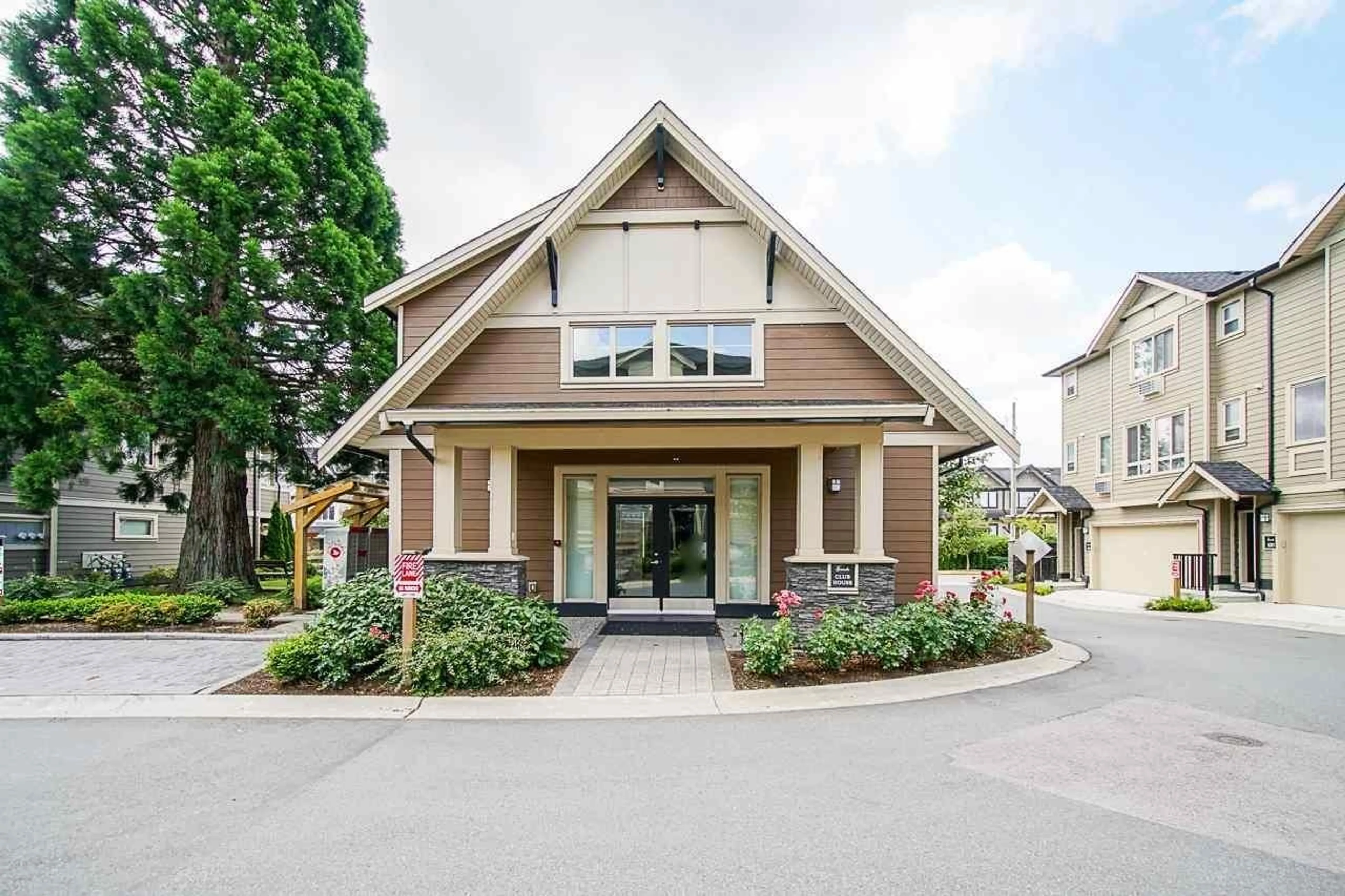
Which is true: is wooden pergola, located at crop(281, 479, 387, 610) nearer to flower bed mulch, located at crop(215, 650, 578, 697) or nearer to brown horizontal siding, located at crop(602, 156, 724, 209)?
flower bed mulch, located at crop(215, 650, 578, 697)

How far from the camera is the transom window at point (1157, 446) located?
70.0ft

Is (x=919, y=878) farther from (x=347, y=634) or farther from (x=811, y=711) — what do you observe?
(x=347, y=634)

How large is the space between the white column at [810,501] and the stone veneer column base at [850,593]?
11.7 inches

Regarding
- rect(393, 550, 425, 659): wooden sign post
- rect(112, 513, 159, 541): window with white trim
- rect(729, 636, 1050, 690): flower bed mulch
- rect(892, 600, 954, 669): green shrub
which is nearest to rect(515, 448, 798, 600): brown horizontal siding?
rect(729, 636, 1050, 690): flower bed mulch

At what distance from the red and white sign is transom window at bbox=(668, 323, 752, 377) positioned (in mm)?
5407

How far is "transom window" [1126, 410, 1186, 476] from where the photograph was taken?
70.0ft

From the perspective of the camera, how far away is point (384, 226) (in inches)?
655

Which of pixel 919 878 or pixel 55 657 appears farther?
pixel 55 657

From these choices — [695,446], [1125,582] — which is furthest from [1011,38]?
[1125,582]

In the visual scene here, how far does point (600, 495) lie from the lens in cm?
1280

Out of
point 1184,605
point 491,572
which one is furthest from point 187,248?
point 1184,605

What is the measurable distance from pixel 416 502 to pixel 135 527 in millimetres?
14932

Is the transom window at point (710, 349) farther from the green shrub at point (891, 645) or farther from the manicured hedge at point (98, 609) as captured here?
the manicured hedge at point (98, 609)

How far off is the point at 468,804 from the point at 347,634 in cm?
426
